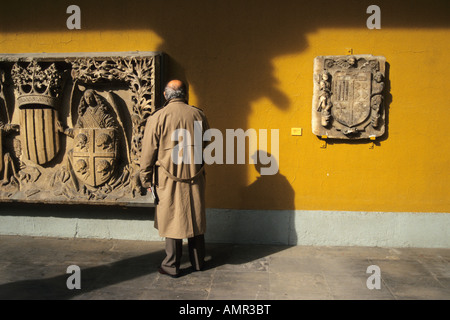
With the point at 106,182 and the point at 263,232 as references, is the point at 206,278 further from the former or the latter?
the point at 106,182

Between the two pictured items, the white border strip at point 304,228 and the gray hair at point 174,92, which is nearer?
the gray hair at point 174,92

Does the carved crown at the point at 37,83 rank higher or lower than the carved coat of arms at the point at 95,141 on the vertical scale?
higher

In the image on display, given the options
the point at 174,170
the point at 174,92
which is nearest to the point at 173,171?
the point at 174,170

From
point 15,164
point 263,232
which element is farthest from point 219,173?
point 15,164

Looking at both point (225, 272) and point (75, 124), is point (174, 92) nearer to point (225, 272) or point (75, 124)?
point (75, 124)

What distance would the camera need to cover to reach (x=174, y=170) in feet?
12.3

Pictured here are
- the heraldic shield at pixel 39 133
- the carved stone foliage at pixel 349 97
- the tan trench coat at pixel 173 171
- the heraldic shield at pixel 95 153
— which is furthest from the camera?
the heraldic shield at pixel 39 133

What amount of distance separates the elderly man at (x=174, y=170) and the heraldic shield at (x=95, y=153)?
0.96m

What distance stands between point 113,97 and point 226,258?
2.30 meters

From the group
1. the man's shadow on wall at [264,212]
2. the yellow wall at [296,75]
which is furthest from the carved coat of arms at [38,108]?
the man's shadow on wall at [264,212]

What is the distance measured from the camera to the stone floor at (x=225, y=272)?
343 cm

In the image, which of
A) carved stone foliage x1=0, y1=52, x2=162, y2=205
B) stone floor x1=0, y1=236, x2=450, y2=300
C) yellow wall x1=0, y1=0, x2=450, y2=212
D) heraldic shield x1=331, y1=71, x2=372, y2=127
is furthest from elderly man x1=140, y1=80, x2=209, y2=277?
heraldic shield x1=331, y1=71, x2=372, y2=127

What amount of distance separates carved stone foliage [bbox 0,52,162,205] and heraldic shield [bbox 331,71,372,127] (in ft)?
6.79

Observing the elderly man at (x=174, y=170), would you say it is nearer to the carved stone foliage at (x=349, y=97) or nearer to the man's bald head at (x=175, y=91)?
the man's bald head at (x=175, y=91)
